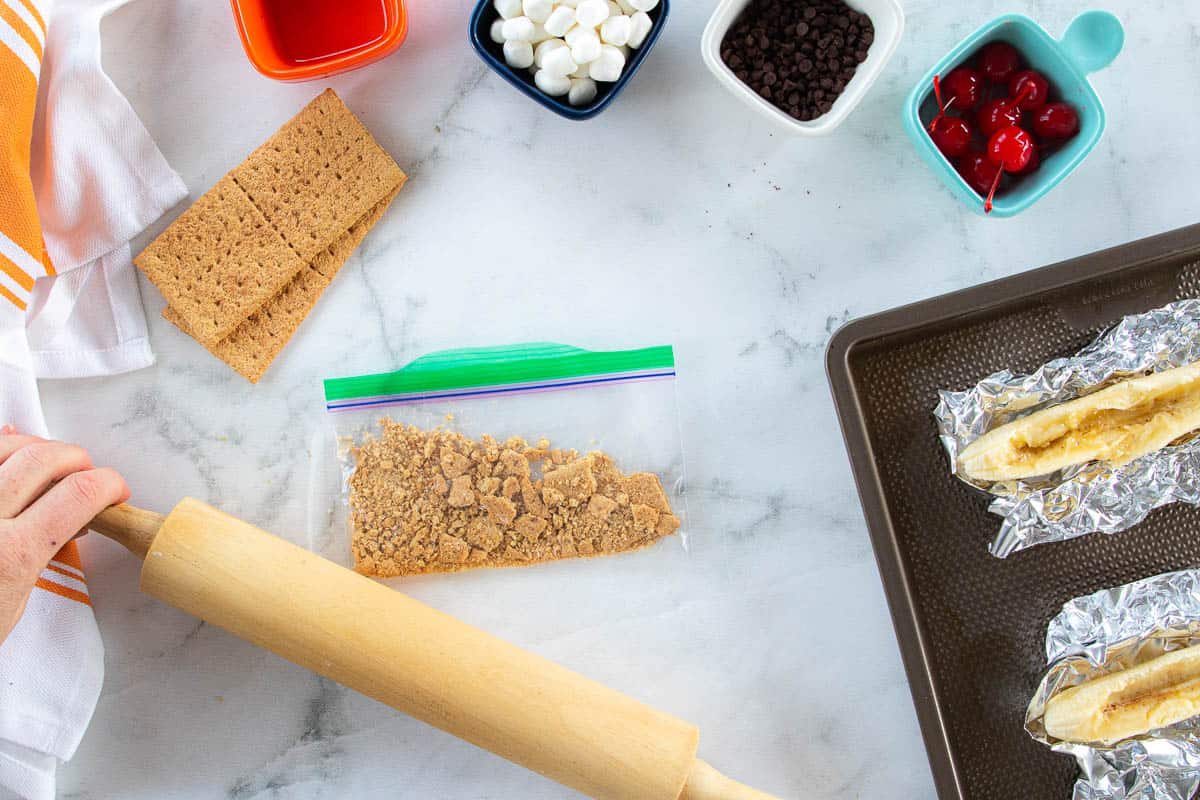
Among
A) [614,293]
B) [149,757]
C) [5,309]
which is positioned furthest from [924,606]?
[5,309]

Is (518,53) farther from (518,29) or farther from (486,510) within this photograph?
(486,510)

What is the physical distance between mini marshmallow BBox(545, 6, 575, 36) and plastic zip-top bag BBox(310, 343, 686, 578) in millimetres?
333

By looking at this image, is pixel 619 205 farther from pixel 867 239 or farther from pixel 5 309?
pixel 5 309

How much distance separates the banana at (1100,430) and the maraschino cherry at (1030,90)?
30 centimetres

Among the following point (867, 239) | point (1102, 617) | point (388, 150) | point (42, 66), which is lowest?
point (1102, 617)

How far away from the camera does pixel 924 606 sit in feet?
2.91

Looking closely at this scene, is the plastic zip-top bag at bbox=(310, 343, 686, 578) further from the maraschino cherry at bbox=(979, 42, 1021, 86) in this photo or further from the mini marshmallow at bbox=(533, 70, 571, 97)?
the maraschino cherry at bbox=(979, 42, 1021, 86)

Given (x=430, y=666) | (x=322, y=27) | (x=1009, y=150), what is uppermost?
(x=322, y=27)

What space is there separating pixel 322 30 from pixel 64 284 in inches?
16.0

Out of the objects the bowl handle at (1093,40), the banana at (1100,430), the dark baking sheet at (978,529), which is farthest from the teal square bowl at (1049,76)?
the banana at (1100,430)

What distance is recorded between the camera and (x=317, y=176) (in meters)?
1.00

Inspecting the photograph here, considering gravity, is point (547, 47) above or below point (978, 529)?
above

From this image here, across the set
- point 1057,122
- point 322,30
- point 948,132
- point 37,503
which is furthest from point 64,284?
point 1057,122

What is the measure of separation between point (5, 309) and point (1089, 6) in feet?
4.09
